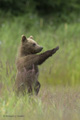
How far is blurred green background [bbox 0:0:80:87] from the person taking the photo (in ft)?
27.3

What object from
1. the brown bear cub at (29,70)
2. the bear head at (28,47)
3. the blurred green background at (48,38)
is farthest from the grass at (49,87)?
the bear head at (28,47)

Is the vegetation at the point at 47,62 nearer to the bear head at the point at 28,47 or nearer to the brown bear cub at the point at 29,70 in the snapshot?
the brown bear cub at the point at 29,70

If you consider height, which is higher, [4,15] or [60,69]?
[4,15]

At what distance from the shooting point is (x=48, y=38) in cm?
1092

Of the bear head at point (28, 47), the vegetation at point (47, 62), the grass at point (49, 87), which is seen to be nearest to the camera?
the grass at point (49, 87)

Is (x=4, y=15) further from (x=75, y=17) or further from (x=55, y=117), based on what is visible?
(x=55, y=117)

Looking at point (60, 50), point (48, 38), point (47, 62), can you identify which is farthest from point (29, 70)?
point (48, 38)

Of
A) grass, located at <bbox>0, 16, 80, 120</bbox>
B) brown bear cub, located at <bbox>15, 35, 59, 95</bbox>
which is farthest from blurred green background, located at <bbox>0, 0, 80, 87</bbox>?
brown bear cub, located at <bbox>15, 35, 59, 95</bbox>

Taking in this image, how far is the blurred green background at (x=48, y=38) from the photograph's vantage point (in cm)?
831

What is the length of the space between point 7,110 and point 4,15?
10891 millimetres

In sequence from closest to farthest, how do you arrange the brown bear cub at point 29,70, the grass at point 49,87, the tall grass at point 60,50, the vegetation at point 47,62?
the grass at point 49,87 < the vegetation at point 47,62 < the brown bear cub at point 29,70 < the tall grass at point 60,50

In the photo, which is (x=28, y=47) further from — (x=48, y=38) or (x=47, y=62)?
(x=48, y=38)

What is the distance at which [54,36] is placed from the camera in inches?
430

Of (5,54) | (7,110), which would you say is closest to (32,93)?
(7,110)
